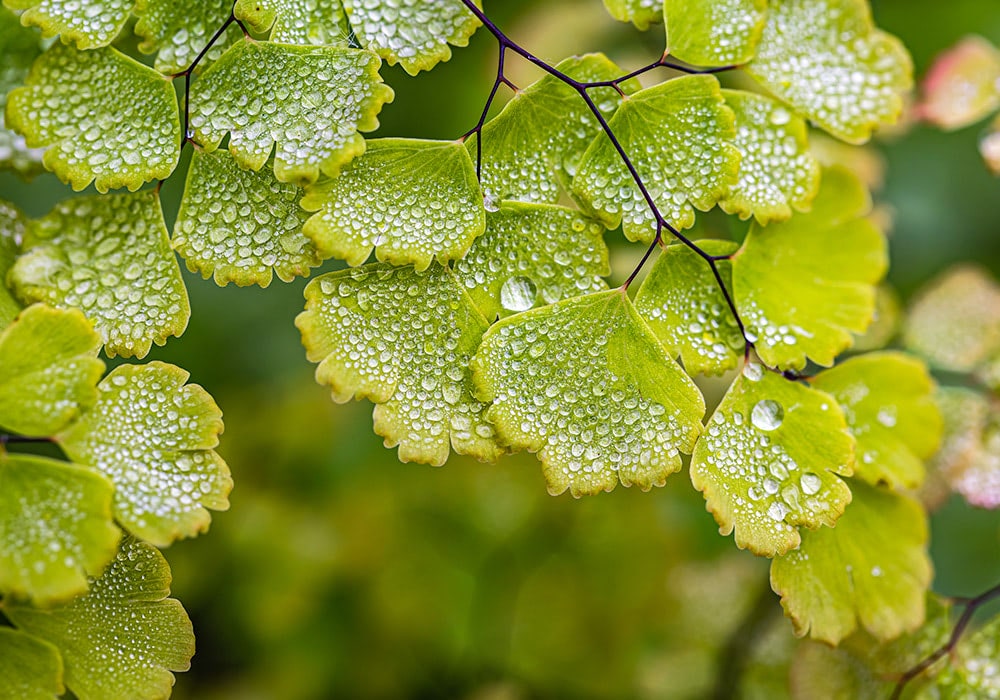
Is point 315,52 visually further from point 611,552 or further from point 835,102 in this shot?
point 611,552

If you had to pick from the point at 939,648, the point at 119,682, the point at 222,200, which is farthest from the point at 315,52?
the point at 939,648

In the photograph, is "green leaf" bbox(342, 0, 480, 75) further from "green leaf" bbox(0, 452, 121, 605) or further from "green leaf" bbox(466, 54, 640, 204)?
"green leaf" bbox(0, 452, 121, 605)

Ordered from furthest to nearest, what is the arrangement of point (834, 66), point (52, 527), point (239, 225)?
point (834, 66) < point (239, 225) < point (52, 527)

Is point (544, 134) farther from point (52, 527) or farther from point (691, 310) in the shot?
point (52, 527)

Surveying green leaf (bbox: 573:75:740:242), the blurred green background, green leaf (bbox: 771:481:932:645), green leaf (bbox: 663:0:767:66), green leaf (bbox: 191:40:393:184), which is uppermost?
green leaf (bbox: 191:40:393:184)

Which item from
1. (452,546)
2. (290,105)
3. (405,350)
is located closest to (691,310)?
(405,350)

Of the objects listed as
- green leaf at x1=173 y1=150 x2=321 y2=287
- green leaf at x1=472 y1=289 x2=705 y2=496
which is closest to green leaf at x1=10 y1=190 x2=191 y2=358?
green leaf at x1=173 y1=150 x2=321 y2=287
